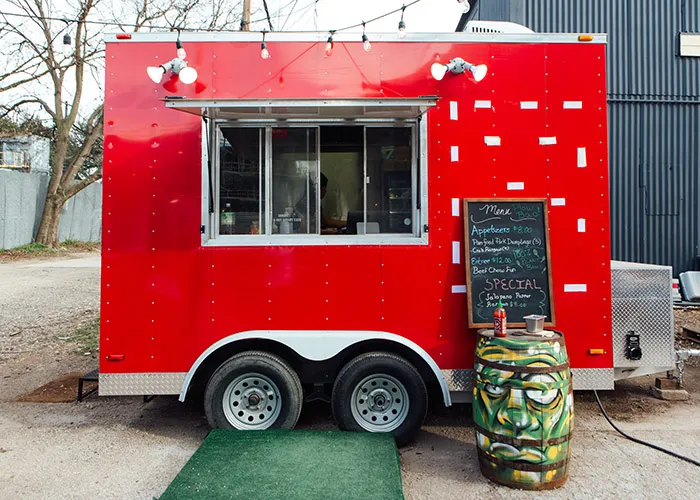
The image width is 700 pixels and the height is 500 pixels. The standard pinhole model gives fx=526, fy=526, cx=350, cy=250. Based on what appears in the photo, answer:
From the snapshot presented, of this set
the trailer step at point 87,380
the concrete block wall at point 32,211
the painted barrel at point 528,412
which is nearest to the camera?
the painted barrel at point 528,412

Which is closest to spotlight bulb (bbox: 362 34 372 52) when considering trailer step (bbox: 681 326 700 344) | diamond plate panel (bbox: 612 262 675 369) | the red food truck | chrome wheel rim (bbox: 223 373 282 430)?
the red food truck

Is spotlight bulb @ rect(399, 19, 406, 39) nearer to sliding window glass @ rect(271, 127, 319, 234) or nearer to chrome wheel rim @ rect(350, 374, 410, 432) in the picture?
sliding window glass @ rect(271, 127, 319, 234)

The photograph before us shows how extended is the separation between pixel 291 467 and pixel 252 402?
2.60 ft

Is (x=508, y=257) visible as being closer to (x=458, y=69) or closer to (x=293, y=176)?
(x=458, y=69)

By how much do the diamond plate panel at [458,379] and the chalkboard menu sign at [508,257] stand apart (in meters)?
0.47

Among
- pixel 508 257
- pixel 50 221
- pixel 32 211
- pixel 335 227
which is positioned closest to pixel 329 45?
pixel 335 227

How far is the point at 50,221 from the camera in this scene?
913 inches

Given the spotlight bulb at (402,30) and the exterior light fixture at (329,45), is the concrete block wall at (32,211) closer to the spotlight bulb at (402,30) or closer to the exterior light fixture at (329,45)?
the exterior light fixture at (329,45)

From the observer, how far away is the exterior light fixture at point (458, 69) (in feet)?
14.1

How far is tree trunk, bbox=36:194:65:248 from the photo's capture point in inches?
907

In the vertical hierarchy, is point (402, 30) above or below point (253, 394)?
above

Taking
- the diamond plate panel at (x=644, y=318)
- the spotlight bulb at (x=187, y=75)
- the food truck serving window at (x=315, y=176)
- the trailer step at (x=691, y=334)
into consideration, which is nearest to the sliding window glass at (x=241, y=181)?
the food truck serving window at (x=315, y=176)

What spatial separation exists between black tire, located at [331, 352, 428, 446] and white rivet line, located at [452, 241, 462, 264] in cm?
93

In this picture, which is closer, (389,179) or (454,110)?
(454,110)
